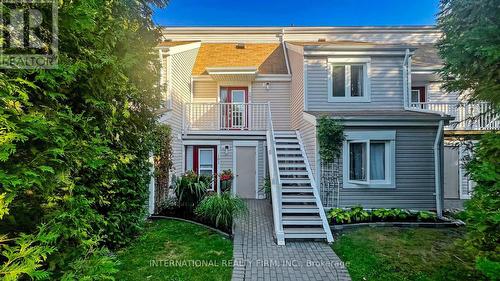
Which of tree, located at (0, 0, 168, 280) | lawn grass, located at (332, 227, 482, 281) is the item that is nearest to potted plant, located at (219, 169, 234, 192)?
lawn grass, located at (332, 227, 482, 281)

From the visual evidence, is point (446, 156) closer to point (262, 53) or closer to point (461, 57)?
point (461, 57)

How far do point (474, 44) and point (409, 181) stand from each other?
17.0 feet

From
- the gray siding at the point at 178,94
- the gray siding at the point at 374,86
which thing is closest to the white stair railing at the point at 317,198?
the gray siding at the point at 374,86

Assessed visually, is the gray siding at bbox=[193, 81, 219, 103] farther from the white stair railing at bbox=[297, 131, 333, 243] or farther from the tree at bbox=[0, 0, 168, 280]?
the tree at bbox=[0, 0, 168, 280]

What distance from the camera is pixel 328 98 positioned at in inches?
375

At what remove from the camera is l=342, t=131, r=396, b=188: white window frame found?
8.14m

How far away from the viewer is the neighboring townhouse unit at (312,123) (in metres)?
8.07

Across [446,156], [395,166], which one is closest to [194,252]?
[395,166]

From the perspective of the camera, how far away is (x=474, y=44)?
4203mm

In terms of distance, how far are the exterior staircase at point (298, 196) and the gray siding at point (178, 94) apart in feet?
12.9

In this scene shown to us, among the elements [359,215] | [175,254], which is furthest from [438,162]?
[175,254]

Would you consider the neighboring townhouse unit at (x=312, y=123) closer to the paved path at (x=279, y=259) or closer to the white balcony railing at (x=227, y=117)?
the white balcony railing at (x=227, y=117)

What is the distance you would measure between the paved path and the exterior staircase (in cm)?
35

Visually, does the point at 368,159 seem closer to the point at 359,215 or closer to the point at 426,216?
the point at 359,215
